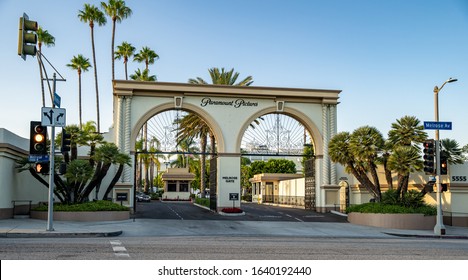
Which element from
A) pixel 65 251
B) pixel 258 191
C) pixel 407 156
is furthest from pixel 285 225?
pixel 258 191

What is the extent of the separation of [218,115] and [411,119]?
44.0 feet

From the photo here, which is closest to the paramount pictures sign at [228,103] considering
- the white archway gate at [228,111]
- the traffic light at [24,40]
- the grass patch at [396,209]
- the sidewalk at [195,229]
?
the white archway gate at [228,111]

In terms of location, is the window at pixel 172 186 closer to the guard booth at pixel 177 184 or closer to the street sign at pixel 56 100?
the guard booth at pixel 177 184

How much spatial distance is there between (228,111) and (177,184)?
3442 cm

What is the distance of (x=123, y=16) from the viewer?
2324 inches

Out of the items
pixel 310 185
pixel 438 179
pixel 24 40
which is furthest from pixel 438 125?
pixel 24 40

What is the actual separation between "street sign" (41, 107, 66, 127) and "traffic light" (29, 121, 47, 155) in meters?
0.72

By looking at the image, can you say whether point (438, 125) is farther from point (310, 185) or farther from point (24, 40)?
point (24, 40)

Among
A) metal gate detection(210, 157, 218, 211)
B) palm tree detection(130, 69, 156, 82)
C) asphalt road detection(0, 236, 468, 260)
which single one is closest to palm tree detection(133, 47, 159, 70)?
palm tree detection(130, 69, 156, 82)

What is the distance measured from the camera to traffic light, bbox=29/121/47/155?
20.4 meters

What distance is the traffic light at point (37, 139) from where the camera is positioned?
2036 centimetres

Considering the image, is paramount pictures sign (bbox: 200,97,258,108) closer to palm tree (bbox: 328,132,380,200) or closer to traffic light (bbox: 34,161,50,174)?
palm tree (bbox: 328,132,380,200)

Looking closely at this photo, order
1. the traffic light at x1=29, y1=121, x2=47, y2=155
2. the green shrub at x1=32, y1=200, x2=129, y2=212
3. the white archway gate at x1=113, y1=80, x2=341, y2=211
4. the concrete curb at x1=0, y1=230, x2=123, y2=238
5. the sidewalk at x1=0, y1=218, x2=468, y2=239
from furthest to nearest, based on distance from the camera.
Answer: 1. the white archway gate at x1=113, y1=80, x2=341, y2=211
2. the green shrub at x1=32, y1=200, x2=129, y2=212
3. the sidewalk at x1=0, y1=218, x2=468, y2=239
4. the traffic light at x1=29, y1=121, x2=47, y2=155
5. the concrete curb at x1=0, y1=230, x2=123, y2=238

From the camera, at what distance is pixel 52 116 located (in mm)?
21484
